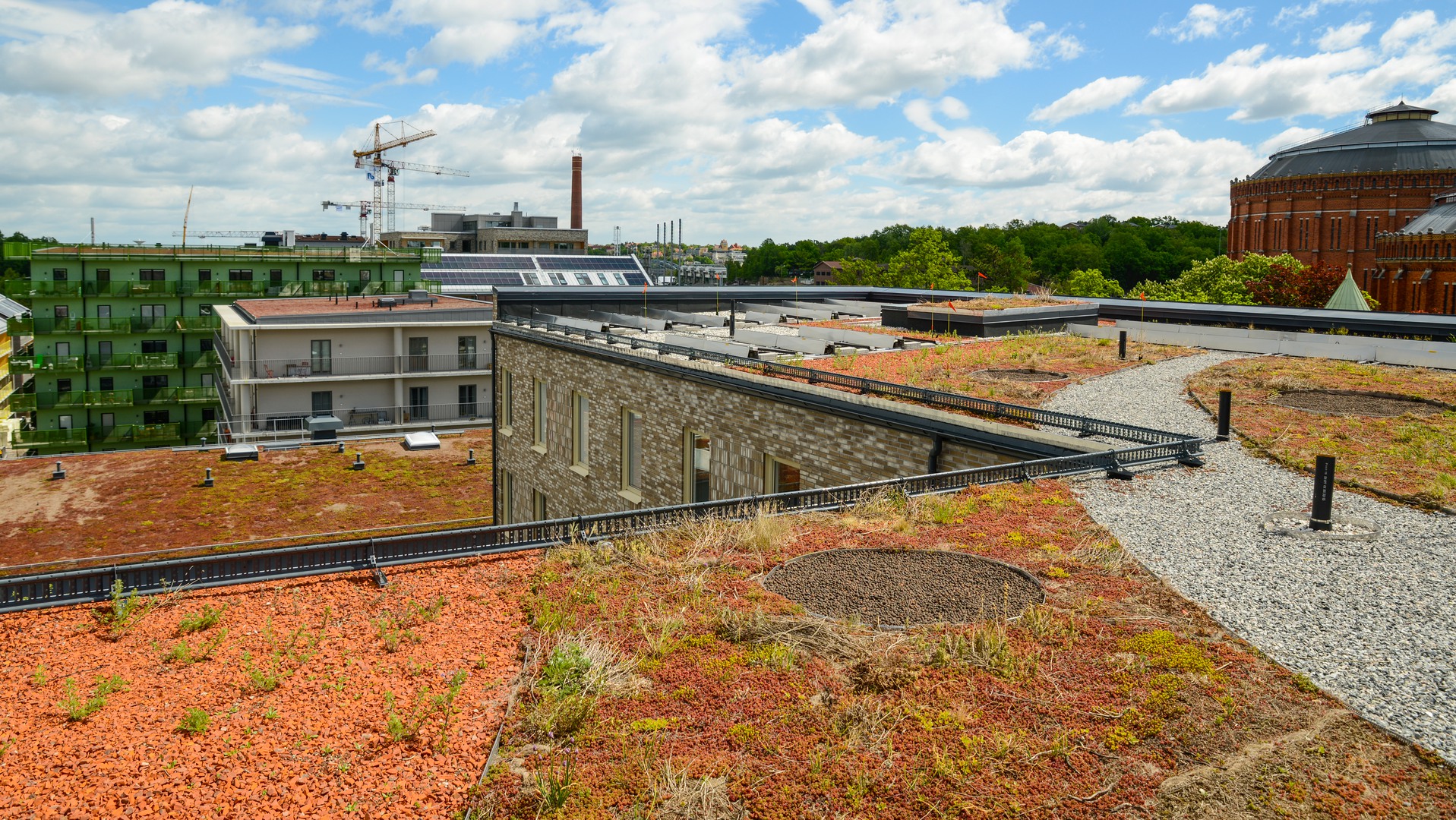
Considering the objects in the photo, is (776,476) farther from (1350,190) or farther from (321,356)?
(1350,190)

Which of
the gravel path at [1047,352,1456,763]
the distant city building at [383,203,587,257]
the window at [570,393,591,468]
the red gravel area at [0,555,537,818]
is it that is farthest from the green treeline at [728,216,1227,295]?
the red gravel area at [0,555,537,818]

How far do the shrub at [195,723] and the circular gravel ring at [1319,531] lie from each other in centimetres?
967

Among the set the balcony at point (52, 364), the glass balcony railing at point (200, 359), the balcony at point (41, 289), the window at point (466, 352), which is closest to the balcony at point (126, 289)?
the balcony at point (41, 289)

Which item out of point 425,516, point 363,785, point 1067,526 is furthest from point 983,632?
point 425,516

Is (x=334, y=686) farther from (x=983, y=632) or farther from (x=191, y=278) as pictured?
(x=191, y=278)

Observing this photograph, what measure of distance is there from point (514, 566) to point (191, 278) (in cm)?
5931

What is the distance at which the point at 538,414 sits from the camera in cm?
2719

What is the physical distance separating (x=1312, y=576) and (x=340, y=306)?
161 ft

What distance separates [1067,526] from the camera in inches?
395

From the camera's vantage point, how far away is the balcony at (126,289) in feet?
185

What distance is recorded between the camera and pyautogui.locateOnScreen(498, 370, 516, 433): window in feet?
95.7

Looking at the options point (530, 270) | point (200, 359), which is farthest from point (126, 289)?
point (530, 270)

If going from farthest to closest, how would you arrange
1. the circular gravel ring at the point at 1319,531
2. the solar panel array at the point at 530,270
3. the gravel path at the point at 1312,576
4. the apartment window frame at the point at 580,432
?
the solar panel array at the point at 530,270 → the apartment window frame at the point at 580,432 → the circular gravel ring at the point at 1319,531 → the gravel path at the point at 1312,576

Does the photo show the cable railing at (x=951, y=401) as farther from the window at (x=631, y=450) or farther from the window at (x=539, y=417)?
the window at (x=539, y=417)
